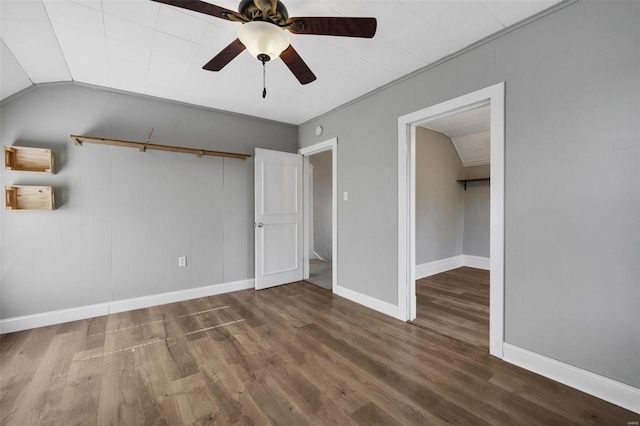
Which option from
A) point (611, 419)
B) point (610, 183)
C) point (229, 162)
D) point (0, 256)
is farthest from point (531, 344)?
point (0, 256)

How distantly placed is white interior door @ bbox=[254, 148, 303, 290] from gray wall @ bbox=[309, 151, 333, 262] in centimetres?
190

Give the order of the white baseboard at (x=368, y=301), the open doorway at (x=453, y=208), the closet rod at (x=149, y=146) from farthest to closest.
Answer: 1. the open doorway at (x=453, y=208)
2. the white baseboard at (x=368, y=301)
3. the closet rod at (x=149, y=146)

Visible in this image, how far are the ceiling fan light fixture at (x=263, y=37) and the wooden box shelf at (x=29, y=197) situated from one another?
8.88 feet

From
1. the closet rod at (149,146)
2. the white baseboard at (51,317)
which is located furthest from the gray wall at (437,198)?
the white baseboard at (51,317)

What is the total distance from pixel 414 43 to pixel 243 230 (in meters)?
3.11

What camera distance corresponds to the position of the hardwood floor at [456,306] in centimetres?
Answer: 254

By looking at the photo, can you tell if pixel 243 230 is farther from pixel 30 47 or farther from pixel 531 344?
pixel 531 344

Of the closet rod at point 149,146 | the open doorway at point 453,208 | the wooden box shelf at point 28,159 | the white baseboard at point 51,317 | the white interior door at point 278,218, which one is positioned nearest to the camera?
the wooden box shelf at point 28,159

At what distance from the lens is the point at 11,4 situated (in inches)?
67.7

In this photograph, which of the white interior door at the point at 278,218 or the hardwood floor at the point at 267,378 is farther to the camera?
the white interior door at the point at 278,218

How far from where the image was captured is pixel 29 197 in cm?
260

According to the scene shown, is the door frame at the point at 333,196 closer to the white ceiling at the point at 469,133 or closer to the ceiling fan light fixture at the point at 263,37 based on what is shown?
the white ceiling at the point at 469,133

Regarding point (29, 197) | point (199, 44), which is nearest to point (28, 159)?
point (29, 197)

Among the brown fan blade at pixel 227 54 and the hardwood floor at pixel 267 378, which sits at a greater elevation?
the brown fan blade at pixel 227 54
